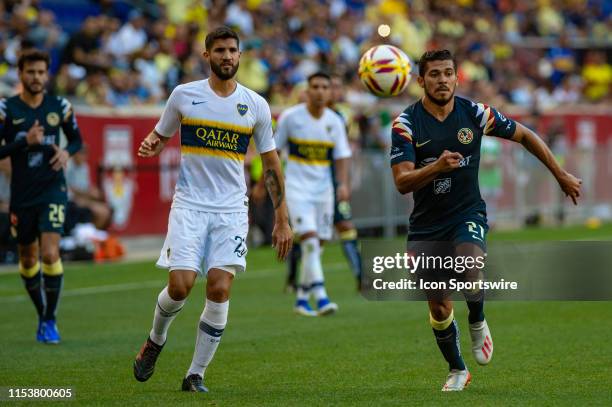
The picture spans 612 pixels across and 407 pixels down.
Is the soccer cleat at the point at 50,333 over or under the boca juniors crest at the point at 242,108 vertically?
under

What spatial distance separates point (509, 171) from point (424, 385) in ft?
61.1

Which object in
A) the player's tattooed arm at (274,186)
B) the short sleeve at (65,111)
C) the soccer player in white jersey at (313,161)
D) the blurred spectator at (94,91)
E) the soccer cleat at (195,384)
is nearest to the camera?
the soccer cleat at (195,384)

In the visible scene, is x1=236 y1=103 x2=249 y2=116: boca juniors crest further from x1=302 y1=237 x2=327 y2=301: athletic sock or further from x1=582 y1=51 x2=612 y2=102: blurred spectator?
x1=582 y1=51 x2=612 y2=102: blurred spectator

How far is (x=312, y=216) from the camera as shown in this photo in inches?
578

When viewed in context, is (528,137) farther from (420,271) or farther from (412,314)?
(412,314)

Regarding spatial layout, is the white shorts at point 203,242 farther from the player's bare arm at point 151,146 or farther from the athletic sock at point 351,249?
the athletic sock at point 351,249

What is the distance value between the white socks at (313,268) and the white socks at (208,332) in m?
5.22

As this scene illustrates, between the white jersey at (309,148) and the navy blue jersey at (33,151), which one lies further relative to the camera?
the white jersey at (309,148)

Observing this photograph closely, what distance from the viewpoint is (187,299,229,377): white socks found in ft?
29.0

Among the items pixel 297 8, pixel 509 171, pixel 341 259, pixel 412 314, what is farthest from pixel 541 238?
pixel 412 314

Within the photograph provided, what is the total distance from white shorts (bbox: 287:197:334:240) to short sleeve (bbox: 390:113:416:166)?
5.82 metres

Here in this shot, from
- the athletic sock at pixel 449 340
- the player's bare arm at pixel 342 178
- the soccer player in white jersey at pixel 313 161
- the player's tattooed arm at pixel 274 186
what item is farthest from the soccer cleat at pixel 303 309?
the athletic sock at pixel 449 340

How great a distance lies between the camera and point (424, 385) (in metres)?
9.12

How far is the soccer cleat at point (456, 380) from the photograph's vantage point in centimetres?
877
